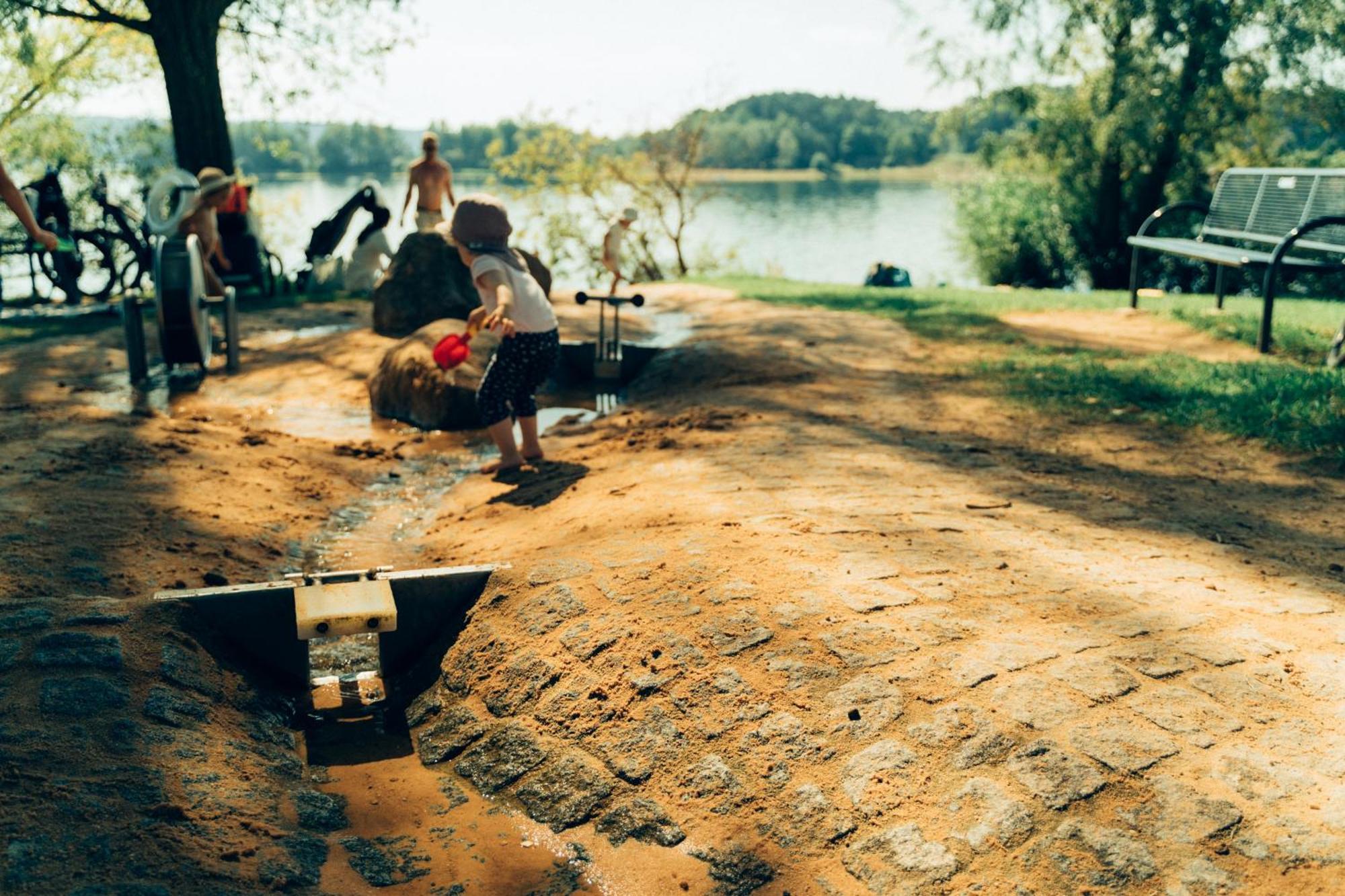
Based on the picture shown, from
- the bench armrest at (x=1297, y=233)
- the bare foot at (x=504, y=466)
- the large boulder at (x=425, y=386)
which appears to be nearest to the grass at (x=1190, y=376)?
the bench armrest at (x=1297, y=233)

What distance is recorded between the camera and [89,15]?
1566 centimetres

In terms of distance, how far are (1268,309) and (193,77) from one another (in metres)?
13.7

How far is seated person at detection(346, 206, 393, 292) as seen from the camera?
16328mm

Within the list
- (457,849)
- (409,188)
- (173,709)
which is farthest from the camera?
(409,188)

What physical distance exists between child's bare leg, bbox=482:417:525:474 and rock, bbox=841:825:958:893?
13.8 ft

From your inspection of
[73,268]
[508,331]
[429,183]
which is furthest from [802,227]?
[508,331]

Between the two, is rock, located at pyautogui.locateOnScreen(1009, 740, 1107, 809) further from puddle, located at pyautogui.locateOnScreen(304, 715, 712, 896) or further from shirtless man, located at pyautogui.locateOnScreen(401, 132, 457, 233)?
shirtless man, located at pyautogui.locateOnScreen(401, 132, 457, 233)

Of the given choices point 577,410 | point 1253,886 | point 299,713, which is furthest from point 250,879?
point 577,410

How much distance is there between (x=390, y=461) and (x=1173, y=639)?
5.24m

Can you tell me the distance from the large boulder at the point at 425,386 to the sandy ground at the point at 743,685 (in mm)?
2142

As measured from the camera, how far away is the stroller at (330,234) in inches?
651

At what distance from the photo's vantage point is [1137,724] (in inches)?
131

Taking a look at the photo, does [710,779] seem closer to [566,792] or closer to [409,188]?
[566,792]

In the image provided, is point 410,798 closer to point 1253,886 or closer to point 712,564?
point 712,564
